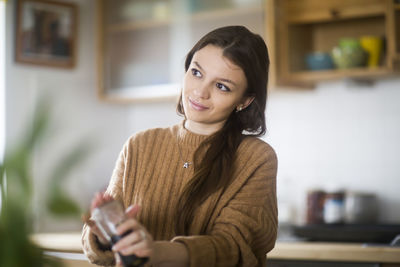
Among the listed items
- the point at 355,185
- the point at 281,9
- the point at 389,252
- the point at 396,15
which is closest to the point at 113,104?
the point at 281,9

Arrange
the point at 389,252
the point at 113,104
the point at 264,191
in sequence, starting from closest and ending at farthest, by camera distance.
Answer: the point at 264,191 → the point at 389,252 → the point at 113,104

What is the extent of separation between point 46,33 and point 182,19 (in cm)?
74

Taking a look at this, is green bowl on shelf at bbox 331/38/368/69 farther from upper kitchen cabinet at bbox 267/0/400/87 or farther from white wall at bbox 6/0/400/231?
white wall at bbox 6/0/400/231

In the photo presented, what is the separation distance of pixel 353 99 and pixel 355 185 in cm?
42

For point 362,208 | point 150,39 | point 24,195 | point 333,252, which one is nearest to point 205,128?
point 24,195

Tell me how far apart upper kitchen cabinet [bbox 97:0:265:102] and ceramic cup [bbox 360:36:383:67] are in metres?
0.59

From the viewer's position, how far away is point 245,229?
1195 millimetres

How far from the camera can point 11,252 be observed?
0.59 meters

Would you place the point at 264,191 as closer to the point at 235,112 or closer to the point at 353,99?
the point at 235,112

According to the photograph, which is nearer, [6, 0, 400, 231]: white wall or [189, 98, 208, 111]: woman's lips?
[189, 98, 208, 111]: woman's lips

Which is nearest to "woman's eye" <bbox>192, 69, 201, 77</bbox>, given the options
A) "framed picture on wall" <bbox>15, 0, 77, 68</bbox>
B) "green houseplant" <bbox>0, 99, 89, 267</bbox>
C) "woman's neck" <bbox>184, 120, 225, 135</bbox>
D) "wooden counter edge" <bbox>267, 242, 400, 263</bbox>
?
"woman's neck" <bbox>184, 120, 225, 135</bbox>

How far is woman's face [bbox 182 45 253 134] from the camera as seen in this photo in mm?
1280

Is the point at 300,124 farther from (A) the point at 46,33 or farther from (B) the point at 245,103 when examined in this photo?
(B) the point at 245,103

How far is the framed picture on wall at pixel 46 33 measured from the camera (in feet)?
10.9
